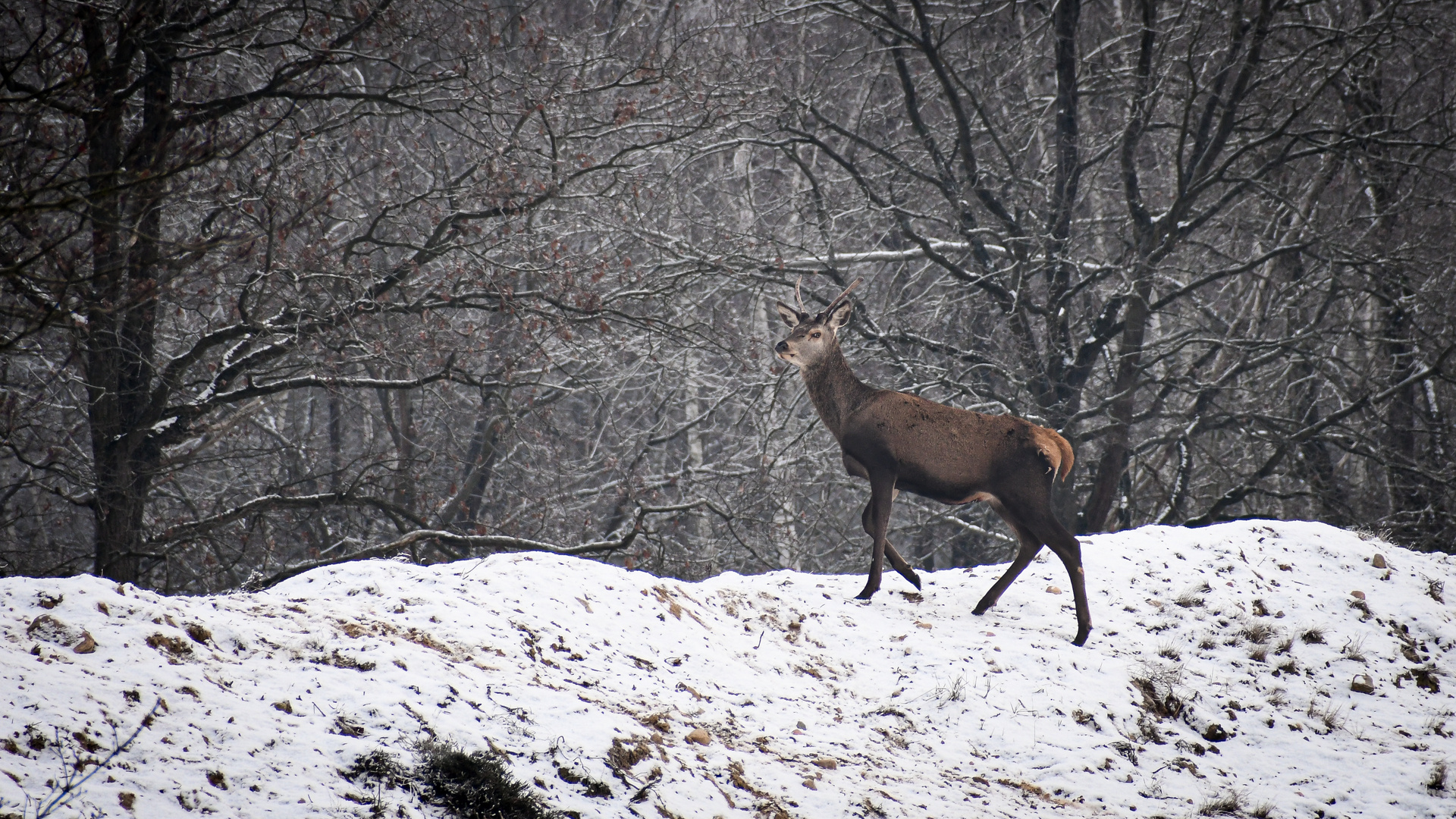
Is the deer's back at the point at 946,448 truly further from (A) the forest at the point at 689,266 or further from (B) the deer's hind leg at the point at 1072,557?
(A) the forest at the point at 689,266

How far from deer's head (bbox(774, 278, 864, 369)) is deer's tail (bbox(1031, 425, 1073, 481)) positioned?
5.47ft

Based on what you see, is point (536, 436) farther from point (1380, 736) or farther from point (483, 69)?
point (1380, 736)

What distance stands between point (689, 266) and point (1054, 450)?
612 centimetres

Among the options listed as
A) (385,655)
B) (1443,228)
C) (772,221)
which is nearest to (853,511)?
(772,221)

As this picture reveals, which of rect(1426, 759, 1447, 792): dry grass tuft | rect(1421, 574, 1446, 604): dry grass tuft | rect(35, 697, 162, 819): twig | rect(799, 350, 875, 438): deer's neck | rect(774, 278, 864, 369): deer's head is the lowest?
rect(1426, 759, 1447, 792): dry grass tuft

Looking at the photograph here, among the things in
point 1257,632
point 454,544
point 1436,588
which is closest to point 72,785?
point 454,544

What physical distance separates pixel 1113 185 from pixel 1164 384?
4.98m

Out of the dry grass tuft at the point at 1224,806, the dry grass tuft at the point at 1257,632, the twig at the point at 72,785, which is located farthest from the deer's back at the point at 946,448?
the twig at the point at 72,785

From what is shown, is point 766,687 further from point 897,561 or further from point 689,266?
point 689,266

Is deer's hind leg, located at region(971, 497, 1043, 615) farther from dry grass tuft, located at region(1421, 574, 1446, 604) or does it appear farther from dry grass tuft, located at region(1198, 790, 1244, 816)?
dry grass tuft, located at region(1421, 574, 1446, 604)

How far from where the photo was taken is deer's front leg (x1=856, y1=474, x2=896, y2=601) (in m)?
6.91

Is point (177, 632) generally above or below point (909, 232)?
below

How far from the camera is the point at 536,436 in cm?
1493

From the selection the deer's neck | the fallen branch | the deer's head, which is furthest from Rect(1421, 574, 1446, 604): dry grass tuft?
the fallen branch
